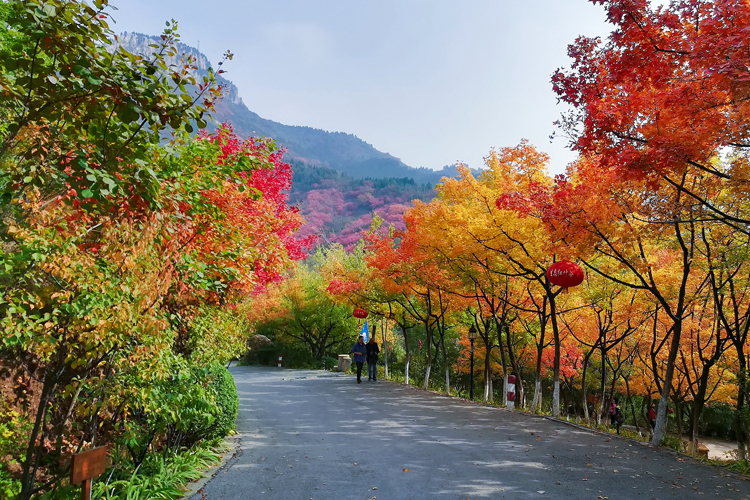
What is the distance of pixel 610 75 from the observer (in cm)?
671

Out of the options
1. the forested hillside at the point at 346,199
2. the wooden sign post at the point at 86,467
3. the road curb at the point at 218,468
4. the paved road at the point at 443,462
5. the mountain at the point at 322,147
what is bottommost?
the road curb at the point at 218,468

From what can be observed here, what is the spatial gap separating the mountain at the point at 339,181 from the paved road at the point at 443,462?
2450cm

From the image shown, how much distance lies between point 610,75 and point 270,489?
23.8 feet

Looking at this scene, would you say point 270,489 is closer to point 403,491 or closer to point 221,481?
point 221,481

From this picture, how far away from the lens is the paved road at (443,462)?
5371 mm

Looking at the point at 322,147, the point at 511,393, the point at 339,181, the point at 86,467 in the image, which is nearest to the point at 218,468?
the point at 86,467

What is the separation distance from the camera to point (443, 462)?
21.5 feet

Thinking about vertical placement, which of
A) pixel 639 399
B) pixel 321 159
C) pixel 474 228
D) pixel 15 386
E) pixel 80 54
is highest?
pixel 321 159

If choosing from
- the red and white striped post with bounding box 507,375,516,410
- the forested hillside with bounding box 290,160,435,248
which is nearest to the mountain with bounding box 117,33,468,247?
the forested hillside with bounding box 290,160,435,248

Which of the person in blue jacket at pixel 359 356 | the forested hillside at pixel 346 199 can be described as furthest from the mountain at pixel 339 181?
the person in blue jacket at pixel 359 356

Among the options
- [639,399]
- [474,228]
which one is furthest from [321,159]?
[474,228]

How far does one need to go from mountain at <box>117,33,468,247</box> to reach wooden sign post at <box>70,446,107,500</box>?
2941 centimetres

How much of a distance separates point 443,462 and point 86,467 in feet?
15.0

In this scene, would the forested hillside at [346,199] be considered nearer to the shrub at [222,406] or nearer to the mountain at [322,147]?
the mountain at [322,147]
